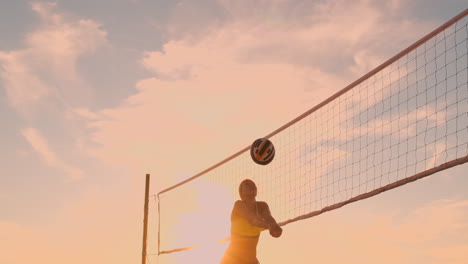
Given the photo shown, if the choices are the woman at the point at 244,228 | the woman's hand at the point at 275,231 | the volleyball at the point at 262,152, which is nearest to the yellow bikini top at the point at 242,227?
the woman at the point at 244,228

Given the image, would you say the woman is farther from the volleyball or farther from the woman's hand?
the volleyball

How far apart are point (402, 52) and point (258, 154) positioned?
2.55 meters

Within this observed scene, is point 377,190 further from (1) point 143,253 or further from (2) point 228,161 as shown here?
(1) point 143,253

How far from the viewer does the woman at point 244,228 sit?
6023 millimetres

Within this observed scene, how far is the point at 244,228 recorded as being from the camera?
6.09 meters

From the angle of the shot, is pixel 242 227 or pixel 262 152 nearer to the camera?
pixel 242 227

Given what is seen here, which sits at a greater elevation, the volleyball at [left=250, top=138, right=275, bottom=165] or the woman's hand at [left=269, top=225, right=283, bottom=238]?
the volleyball at [left=250, top=138, right=275, bottom=165]

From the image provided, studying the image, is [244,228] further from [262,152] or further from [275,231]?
[262,152]

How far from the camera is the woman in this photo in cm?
602

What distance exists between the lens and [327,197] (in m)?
9.21

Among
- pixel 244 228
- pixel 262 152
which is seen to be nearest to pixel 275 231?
pixel 244 228

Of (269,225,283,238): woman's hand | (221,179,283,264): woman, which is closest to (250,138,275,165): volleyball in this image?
(221,179,283,264): woman

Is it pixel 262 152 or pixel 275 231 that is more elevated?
pixel 262 152

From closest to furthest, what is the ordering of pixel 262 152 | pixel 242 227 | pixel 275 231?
pixel 275 231, pixel 242 227, pixel 262 152
